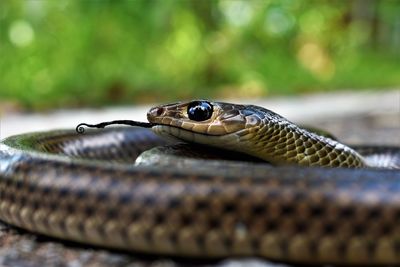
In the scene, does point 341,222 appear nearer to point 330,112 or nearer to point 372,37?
point 330,112

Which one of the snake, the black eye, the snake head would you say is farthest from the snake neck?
the snake

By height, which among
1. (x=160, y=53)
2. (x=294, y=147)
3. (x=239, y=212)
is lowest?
(x=239, y=212)

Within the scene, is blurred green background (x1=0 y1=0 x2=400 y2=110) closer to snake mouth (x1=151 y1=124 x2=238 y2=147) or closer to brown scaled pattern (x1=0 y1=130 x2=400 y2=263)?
snake mouth (x1=151 y1=124 x2=238 y2=147)

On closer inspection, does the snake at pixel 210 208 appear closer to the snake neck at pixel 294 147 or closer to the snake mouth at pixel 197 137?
the snake mouth at pixel 197 137

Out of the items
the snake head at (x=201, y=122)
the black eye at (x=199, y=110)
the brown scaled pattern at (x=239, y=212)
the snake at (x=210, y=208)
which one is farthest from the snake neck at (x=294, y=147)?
the brown scaled pattern at (x=239, y=212)

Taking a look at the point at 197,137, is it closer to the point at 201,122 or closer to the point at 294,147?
the point at 201,122

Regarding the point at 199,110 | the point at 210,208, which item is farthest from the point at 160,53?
the point at 210,208

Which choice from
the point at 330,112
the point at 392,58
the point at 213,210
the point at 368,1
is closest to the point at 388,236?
the point at 213,210
